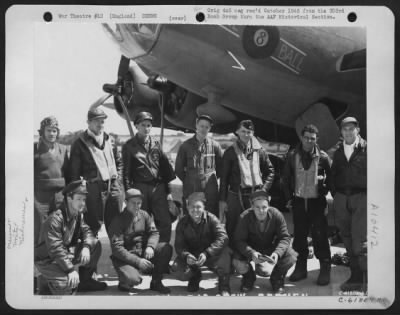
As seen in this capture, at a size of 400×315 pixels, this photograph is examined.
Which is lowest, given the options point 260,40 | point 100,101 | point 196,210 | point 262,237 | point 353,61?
point 262,237

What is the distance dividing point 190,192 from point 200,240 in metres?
0.46

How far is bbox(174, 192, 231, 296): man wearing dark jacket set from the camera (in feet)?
15.1

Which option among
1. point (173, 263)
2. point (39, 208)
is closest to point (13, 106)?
point (39, 208)

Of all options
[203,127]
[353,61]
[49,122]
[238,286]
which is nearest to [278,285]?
[238,286]

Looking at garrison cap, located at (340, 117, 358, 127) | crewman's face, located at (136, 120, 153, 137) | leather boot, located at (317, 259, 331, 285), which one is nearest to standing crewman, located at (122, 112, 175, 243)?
crewman's face, located at (136, 120, 153, 137)

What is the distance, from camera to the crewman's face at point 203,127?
15.9 feet

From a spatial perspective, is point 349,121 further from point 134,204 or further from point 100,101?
point 100,101

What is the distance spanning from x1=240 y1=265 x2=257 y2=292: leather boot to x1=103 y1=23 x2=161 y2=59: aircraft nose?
2480 millimetres

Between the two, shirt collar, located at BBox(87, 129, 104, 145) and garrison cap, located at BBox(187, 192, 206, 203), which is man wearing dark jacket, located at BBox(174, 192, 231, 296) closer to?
garrison cap, located at BBox(187, 192, 206, 203)

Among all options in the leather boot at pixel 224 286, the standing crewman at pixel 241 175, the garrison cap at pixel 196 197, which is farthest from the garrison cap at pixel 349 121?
the leather boot at pixel 224 286

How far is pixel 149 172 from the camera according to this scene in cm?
479

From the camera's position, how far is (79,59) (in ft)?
16.2

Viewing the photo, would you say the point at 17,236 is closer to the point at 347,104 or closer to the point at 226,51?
the point at 226,51

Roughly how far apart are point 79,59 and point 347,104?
2.71 meters
